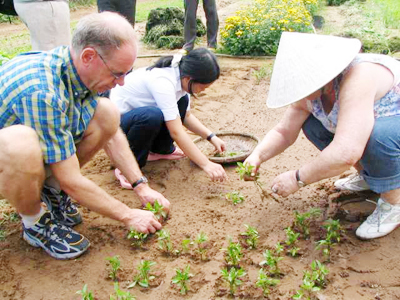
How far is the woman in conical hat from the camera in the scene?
7.88ft

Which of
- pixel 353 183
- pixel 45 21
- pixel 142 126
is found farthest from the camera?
pixel 45 21

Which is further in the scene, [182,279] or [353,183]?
[353,183]

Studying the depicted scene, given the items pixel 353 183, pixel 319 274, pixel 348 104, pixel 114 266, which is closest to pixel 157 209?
pixel 114 266

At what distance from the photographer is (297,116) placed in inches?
119

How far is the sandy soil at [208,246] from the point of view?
96.4 inches

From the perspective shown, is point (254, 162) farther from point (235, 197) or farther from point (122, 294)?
point (122, 294)

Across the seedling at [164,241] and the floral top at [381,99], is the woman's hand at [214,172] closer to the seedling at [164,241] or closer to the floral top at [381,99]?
the seedling at [164,241]

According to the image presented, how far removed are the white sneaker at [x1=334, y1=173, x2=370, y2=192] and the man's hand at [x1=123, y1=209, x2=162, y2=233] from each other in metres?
1.39

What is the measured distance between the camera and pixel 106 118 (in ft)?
9.36

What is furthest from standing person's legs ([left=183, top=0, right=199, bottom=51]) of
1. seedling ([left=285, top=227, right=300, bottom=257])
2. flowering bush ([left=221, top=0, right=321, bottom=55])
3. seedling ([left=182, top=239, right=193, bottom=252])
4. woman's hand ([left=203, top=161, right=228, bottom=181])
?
seedling ([left=285, top=227, right=300, bottom=257])

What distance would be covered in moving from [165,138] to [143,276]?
154 cm

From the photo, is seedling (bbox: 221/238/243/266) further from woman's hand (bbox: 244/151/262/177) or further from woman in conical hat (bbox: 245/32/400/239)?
woman's hand (bbox: 244/151/262/177)

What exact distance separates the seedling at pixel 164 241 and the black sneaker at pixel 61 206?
2.15 feet

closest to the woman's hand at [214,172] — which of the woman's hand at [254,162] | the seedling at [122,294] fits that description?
the woman's hand at [254,162]
